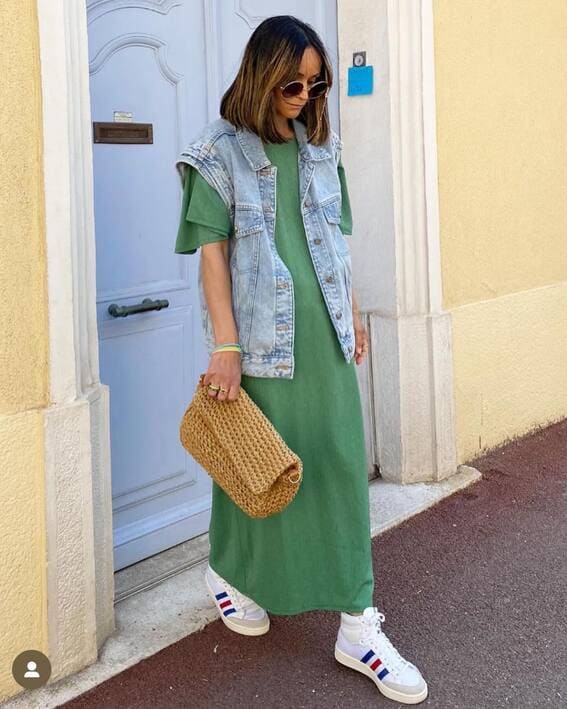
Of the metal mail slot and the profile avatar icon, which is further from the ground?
the metal mail slot

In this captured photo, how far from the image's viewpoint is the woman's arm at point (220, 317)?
2.68 metres

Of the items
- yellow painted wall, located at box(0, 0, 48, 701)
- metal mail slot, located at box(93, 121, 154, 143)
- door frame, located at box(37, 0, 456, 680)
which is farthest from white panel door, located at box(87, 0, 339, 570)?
yellow painted wall, located at box(0, 0, 48, 701)

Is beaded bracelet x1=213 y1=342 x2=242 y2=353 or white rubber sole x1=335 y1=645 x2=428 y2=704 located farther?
white rubber sole x1=335 y1=645 x2=428 y2=704

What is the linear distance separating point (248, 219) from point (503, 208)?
2.77 metres

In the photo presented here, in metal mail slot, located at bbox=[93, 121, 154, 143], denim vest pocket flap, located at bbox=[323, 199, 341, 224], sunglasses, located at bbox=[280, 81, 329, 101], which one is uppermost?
metal mail slot, located at bbox=[93, 121, 154, 143]

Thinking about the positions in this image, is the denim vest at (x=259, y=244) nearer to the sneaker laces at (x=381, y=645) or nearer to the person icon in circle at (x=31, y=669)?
the sneaker laces at (x=381, y=645)

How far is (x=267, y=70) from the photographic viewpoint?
104 inches

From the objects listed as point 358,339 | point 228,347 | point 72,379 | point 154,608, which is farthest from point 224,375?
point 154,608

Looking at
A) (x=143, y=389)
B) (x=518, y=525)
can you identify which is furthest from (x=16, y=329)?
(x=518, y=525)

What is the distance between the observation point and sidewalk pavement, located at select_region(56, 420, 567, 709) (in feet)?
9.35

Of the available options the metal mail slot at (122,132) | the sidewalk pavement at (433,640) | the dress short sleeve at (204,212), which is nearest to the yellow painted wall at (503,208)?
the sidewalk pavement at (433,640)

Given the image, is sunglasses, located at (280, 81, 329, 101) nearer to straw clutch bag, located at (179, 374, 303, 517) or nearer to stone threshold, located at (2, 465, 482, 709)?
straw clutch bag, located at (179, 374, 303, 517)

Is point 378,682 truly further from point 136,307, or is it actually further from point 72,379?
point 136,307

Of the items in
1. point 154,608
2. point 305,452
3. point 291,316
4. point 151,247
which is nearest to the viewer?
point 291,316
